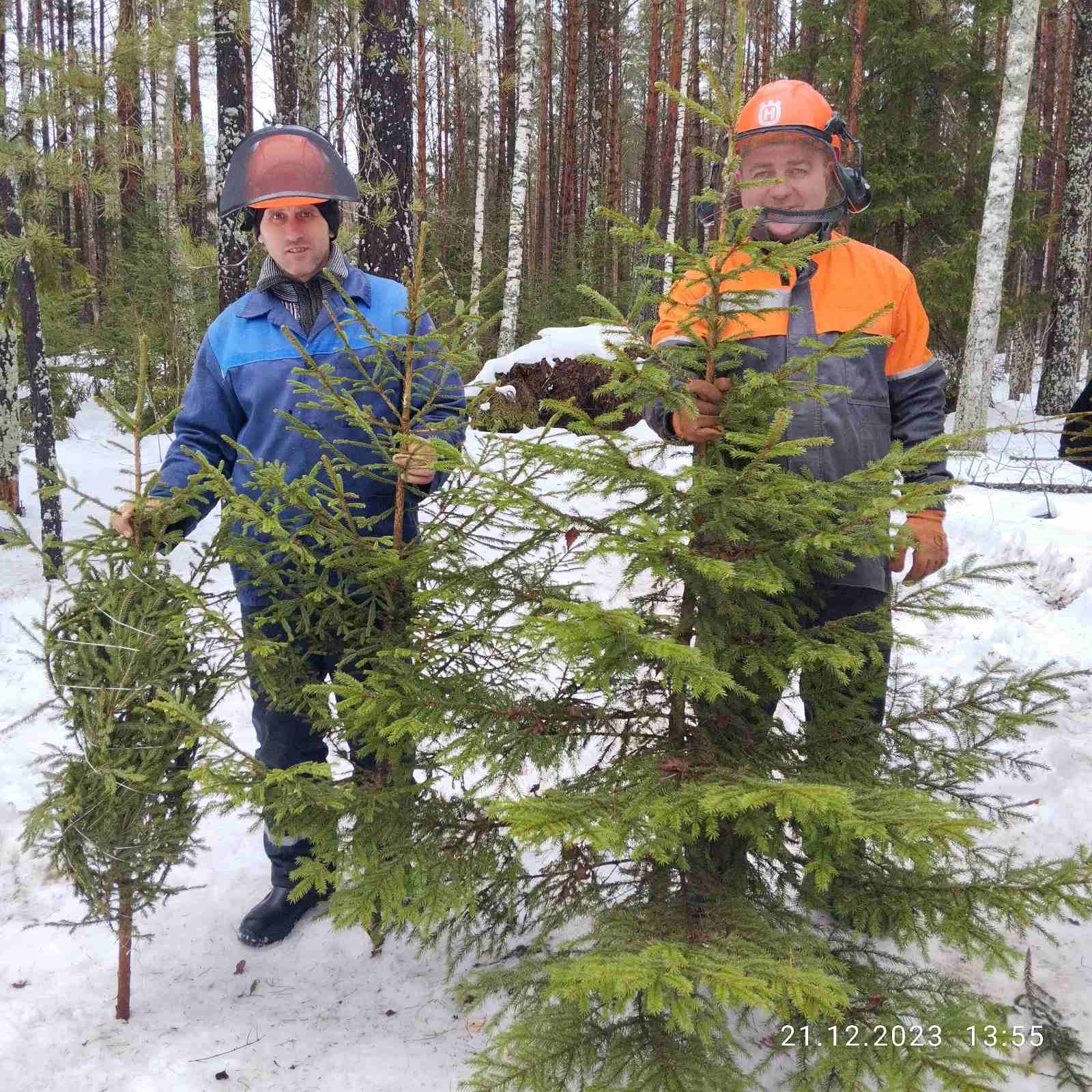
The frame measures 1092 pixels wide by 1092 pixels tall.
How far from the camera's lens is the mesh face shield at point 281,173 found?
2428mm

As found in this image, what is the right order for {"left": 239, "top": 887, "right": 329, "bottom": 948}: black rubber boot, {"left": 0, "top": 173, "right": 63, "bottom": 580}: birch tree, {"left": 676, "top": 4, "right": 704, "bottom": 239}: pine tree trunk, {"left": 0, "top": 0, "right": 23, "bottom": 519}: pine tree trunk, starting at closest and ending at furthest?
{"left": 239, "top": 887, "right": 329, "bottom": 948}: black rubber boot
{"left": 0, "top": 173, "right": 63, "bottom": 580}: birch tree
{"left": 0, "top": 0, "right": 23, "bottom": 519}: pine tree trunk
{"left": 676, "top": 4, "right": 704, "bottom": 239}: pine tree trunk

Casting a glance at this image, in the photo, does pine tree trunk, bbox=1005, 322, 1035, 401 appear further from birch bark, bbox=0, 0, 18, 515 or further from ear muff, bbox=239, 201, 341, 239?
birch bark, bbox=0, 0, 18, 515

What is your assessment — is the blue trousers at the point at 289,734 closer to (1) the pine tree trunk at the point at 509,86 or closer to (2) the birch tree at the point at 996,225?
(2) the birch tree at the point at 996,225

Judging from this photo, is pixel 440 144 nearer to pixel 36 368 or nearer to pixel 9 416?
pixel 9 416

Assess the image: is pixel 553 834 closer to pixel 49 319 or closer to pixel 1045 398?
pixel 49 319

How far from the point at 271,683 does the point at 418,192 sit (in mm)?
18475

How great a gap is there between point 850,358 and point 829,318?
0.13m

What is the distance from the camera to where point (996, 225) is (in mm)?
8938

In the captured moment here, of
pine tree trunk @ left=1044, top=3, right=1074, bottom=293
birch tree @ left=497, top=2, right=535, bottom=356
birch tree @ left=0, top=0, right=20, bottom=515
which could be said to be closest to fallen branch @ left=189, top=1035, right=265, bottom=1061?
birch tree @ left=0, top=0, right=20, bottom=515

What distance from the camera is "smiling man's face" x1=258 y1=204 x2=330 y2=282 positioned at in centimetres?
251

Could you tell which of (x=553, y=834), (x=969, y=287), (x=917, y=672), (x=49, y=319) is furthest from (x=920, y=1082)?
(x=969, y=287)

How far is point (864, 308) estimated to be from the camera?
7.45 feet

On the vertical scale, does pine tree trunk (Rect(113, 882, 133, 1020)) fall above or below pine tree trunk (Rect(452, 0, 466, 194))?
below
